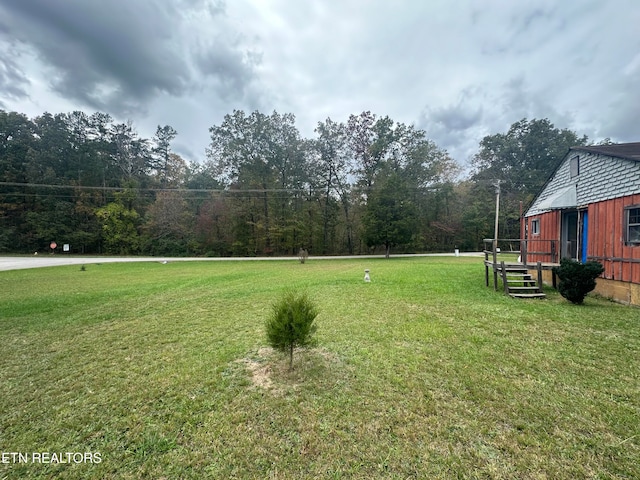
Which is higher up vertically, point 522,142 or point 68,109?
point 68,109

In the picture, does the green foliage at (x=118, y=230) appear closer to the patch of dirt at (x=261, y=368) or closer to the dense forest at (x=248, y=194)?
the dense forest at (x=248, y=194)

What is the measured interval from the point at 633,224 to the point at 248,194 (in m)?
27.2

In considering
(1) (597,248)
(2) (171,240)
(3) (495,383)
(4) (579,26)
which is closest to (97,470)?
(3) (495,383)

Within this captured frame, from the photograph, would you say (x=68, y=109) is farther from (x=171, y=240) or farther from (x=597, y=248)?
(x=597, y=248)

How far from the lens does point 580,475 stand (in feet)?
5.63

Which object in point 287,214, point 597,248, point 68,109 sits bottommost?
point 597,248

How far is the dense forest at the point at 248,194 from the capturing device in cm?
2808

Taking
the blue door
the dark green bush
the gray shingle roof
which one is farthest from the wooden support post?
the gray shingle roof

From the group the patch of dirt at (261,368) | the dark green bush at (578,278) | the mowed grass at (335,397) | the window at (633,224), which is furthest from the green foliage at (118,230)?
the window at (633,224)

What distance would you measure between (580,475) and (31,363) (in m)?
6.10

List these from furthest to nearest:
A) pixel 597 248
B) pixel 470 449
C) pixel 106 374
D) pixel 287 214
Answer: pixel 287 214
pixel 597 248
pixel 106 374
pixel 470 449

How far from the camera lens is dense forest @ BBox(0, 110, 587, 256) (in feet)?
92.1

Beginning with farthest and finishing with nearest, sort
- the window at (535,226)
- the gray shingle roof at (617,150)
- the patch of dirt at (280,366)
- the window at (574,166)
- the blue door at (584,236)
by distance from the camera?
the window at (535,226) < the window at (574,166) < the blue door at (584,236) < the gray shingle roof at (617,150) < the patch of dirt at (280,366)

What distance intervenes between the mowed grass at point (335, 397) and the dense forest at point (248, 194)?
72.7 ft
